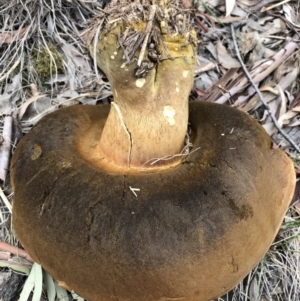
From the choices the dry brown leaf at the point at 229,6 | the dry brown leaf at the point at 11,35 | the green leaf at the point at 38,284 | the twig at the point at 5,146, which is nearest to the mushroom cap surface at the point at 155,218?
the green leaf at the point at 38,284

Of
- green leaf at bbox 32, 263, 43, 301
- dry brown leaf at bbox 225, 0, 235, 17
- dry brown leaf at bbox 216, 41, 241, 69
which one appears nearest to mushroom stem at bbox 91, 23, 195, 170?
green leaf at bbox 32, 263, 43, 301

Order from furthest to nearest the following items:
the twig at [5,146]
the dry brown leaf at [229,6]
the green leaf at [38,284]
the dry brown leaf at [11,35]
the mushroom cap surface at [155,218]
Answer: the dry brown leaf at [229,6], the dry brown leaf at [11,35], the twig at [5,146], the green leaf at [38,284], the mushroom cap surface at [155,218]

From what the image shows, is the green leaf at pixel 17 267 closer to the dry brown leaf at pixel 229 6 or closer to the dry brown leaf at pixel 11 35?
the dry brown leaf at pixel 11 35

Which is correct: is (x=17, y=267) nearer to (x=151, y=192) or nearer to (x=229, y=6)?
(x=151, y=192)

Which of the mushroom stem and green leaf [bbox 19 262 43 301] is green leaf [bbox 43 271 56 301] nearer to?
green leaf [bbox 19 262 43 301]

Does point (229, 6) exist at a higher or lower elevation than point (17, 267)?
higher

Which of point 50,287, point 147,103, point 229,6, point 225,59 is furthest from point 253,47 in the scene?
point 50,287

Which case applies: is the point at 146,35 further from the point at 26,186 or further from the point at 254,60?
the point at 254,60
